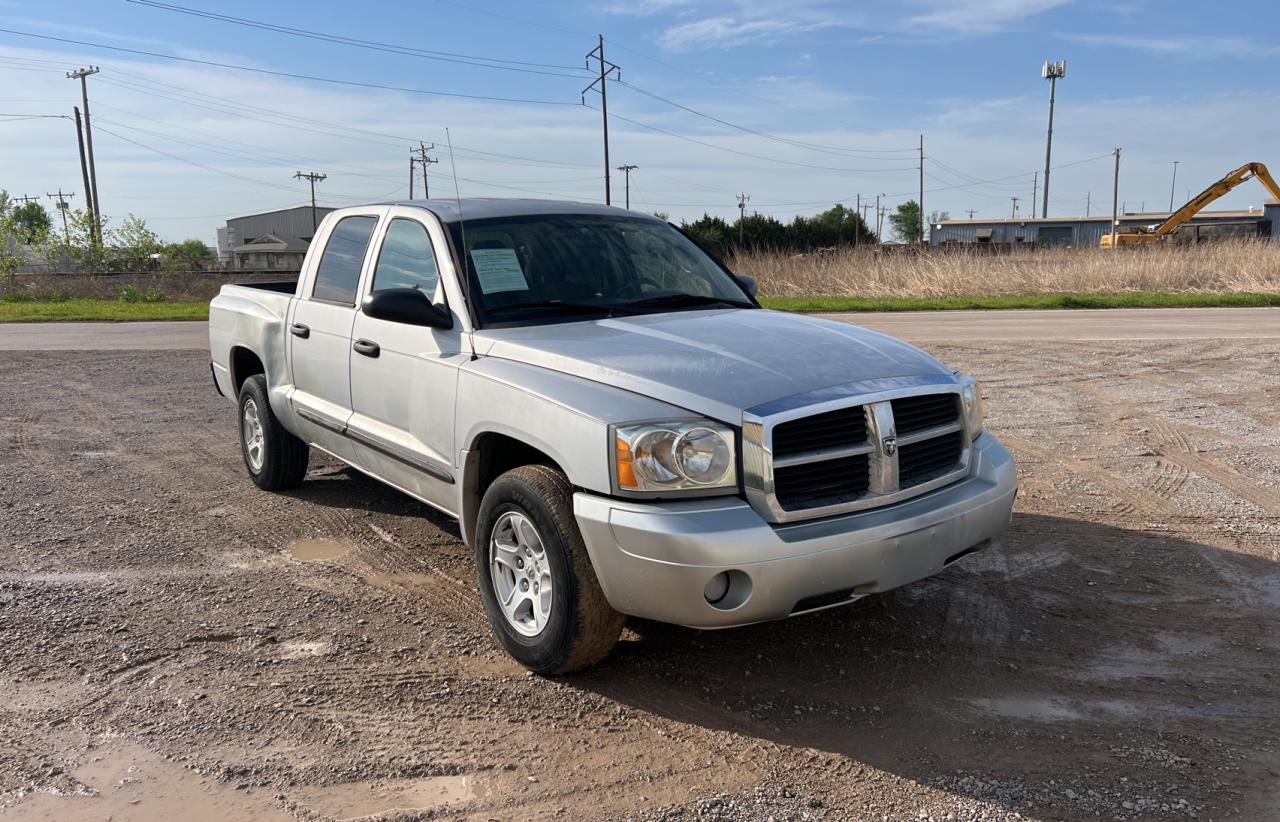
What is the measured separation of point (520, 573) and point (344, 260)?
2.48 m

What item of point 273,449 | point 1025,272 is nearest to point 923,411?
point 273,449

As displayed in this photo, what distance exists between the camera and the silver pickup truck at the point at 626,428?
3.28 metres

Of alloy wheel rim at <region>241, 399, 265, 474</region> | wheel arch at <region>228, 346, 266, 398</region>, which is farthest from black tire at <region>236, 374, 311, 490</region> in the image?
wheel arch at <region>228, 346, 266, 398</region>

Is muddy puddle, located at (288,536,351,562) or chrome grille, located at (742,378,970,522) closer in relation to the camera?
chrome grille, located at (742,378,970,522)

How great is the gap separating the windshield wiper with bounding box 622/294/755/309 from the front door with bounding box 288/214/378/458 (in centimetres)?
156

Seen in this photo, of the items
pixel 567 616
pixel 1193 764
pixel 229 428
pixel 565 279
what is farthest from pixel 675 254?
pixel 229 428

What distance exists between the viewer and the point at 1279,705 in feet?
11.4

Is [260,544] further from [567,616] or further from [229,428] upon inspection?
[229,428]

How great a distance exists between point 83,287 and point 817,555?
3571 cm

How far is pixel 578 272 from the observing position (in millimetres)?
4656

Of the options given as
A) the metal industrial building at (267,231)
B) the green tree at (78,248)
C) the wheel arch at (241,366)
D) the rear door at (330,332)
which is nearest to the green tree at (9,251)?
the green tree at (78,248)

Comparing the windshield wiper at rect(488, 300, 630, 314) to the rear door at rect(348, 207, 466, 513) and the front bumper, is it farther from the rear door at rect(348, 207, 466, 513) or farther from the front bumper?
the front bumper

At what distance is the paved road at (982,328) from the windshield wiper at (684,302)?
32.6 ft

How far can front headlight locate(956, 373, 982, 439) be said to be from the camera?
402 cm
